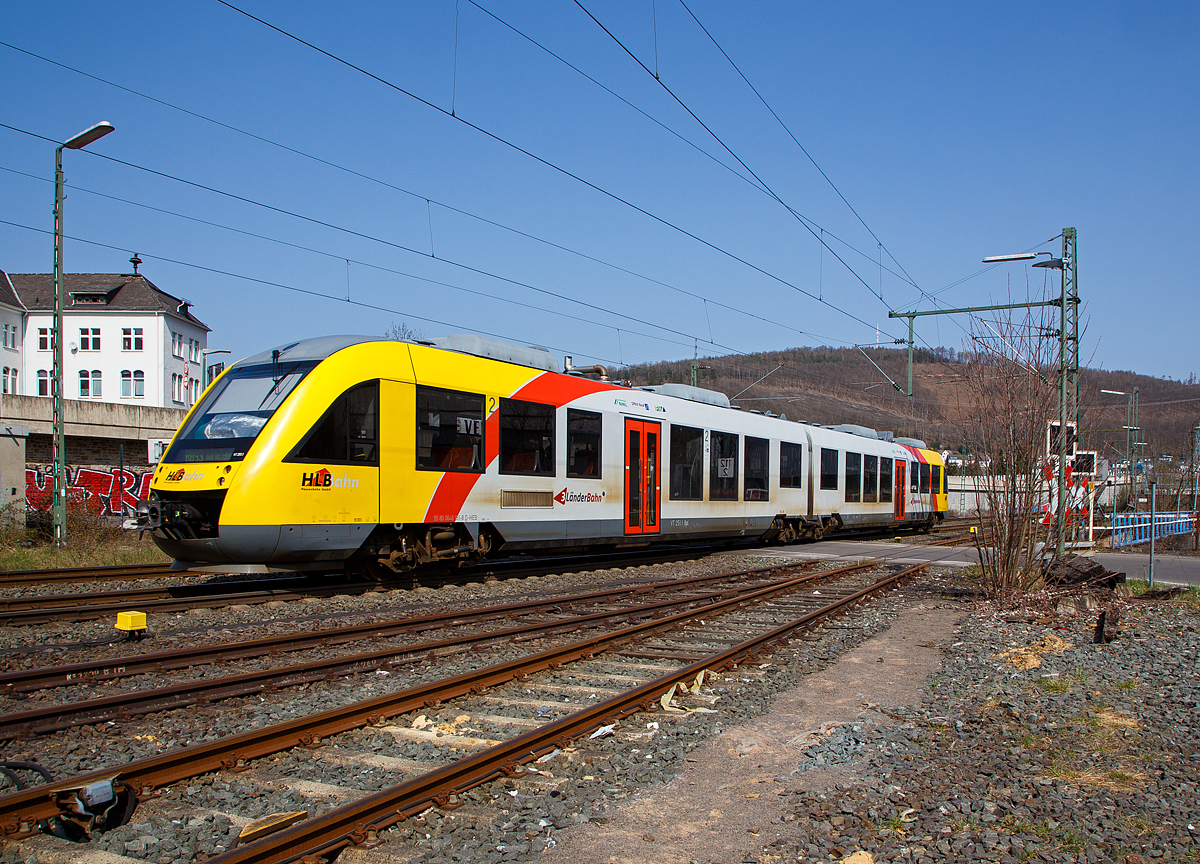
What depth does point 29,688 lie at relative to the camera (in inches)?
242

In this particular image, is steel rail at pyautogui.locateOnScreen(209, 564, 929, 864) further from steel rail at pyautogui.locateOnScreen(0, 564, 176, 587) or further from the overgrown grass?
the overgrown grass

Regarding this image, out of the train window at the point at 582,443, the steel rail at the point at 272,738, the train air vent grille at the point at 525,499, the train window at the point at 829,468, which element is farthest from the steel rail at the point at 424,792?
the train window at the point at 829,468

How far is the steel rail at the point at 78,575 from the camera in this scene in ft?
39.4

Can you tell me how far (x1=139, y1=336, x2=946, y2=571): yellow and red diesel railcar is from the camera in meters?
9.85

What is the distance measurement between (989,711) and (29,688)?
6.95 metres

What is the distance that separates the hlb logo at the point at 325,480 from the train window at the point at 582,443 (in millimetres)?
4419

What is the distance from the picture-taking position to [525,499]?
1324cm

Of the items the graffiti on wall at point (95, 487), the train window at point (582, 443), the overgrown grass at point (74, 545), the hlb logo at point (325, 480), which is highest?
the train window at point (582, 443)

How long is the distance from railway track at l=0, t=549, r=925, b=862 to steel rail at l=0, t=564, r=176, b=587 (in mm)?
6635

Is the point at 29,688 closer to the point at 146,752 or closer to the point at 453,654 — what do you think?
the point at 146,752

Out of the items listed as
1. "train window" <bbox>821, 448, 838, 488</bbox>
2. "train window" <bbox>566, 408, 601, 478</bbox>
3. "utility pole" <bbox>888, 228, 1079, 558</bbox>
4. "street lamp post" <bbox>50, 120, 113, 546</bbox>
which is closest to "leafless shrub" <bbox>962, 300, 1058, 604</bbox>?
"utility pole" <bbox>888, 228, 1079, 558</bbox>

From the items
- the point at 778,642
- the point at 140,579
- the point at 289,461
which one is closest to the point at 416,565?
the point at 289,461

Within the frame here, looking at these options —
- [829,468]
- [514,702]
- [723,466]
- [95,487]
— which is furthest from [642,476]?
[95,487]

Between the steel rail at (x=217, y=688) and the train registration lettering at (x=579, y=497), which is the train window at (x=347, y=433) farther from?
the train registration lettering at (x=579, y=497)
